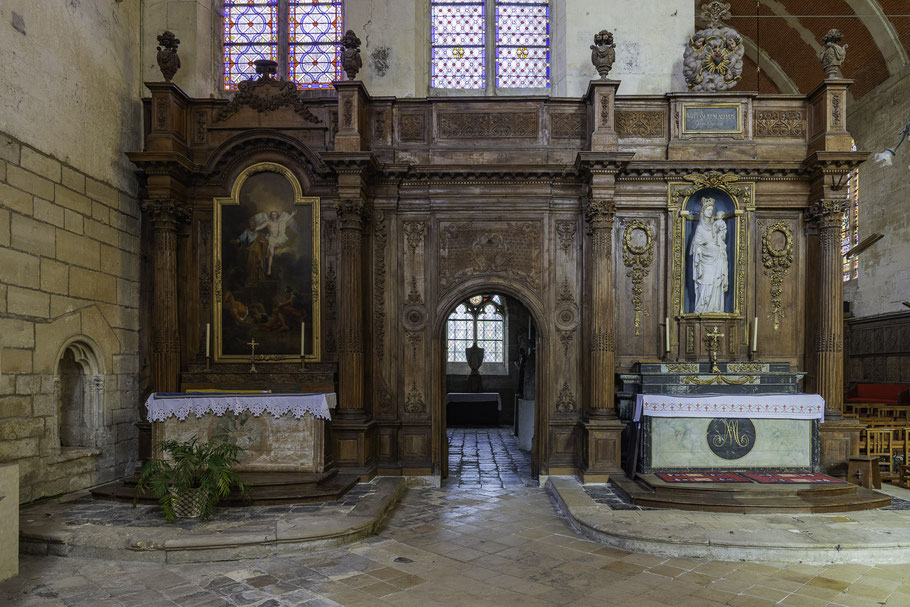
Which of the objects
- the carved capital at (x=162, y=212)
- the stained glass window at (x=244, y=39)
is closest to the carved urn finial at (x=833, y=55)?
the stained glass window at (x=244, y=39)

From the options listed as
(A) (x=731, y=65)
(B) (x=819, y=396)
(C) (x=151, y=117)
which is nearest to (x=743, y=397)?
(B) (x=819, y=396)

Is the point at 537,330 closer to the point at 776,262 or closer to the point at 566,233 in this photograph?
the point at 566,233

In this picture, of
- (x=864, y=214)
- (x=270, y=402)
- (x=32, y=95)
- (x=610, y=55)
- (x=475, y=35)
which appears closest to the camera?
(x=32, y=95)

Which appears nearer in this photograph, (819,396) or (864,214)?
(819,396)

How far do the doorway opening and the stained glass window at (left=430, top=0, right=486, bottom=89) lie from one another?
382 centimetres

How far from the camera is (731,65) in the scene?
30.1 feet

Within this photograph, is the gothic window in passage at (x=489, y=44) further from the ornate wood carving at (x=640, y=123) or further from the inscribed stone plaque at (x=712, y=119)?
the inscribed stone plaque at (x=712, y=119)

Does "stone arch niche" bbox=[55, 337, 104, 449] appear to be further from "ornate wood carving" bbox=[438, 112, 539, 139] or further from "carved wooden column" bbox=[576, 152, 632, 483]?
"carved wooden column" bbox=[576, 152, 632, 483]

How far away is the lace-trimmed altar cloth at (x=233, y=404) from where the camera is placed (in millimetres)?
7434

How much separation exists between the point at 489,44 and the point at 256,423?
7.27 m

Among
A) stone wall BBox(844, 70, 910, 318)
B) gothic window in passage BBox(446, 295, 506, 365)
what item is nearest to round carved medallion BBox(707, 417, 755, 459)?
stone wall BBox(844, 70, 910, 318)

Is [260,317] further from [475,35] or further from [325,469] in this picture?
[475,35]

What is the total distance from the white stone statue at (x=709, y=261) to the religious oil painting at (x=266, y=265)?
5.56m

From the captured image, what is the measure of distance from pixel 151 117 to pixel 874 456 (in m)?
10.9
